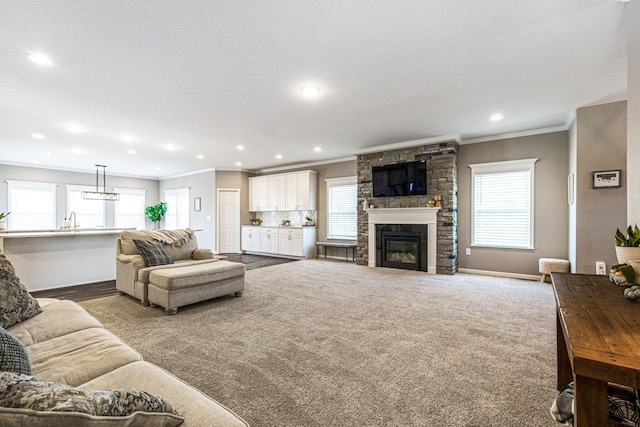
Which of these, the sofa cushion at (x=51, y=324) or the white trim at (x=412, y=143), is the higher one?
the white trim at (x=412, y=143)

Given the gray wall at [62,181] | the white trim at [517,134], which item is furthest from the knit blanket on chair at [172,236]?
the gray wall at [62,181]

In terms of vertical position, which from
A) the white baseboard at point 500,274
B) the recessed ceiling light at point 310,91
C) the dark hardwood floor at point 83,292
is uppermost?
the recessed ceiling light at point 310,91

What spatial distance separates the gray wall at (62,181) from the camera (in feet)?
25.4

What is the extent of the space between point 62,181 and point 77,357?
10066 mm

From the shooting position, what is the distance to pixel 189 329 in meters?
2.89

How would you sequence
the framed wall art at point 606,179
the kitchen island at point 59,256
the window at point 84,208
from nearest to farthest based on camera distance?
the framed wall art at point 606,179
the kitchen island at point 59,256
the window at point 84,208

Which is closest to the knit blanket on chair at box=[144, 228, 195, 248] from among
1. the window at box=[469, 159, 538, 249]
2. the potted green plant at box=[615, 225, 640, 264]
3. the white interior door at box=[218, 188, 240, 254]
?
the white interior door at box=[218, 188, 240, 254]

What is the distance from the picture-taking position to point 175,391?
1.07 metres

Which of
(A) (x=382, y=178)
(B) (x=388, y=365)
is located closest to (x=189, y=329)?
(B) (x=388, y=365)

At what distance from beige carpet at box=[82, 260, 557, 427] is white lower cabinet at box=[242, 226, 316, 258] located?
3.42 meters

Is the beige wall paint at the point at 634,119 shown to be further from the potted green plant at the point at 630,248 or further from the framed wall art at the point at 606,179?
the framed wall art at the point at 606,179

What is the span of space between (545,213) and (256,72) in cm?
519

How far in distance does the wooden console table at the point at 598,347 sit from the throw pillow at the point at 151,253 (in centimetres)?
421

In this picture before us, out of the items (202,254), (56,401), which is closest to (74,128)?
(202,254)
